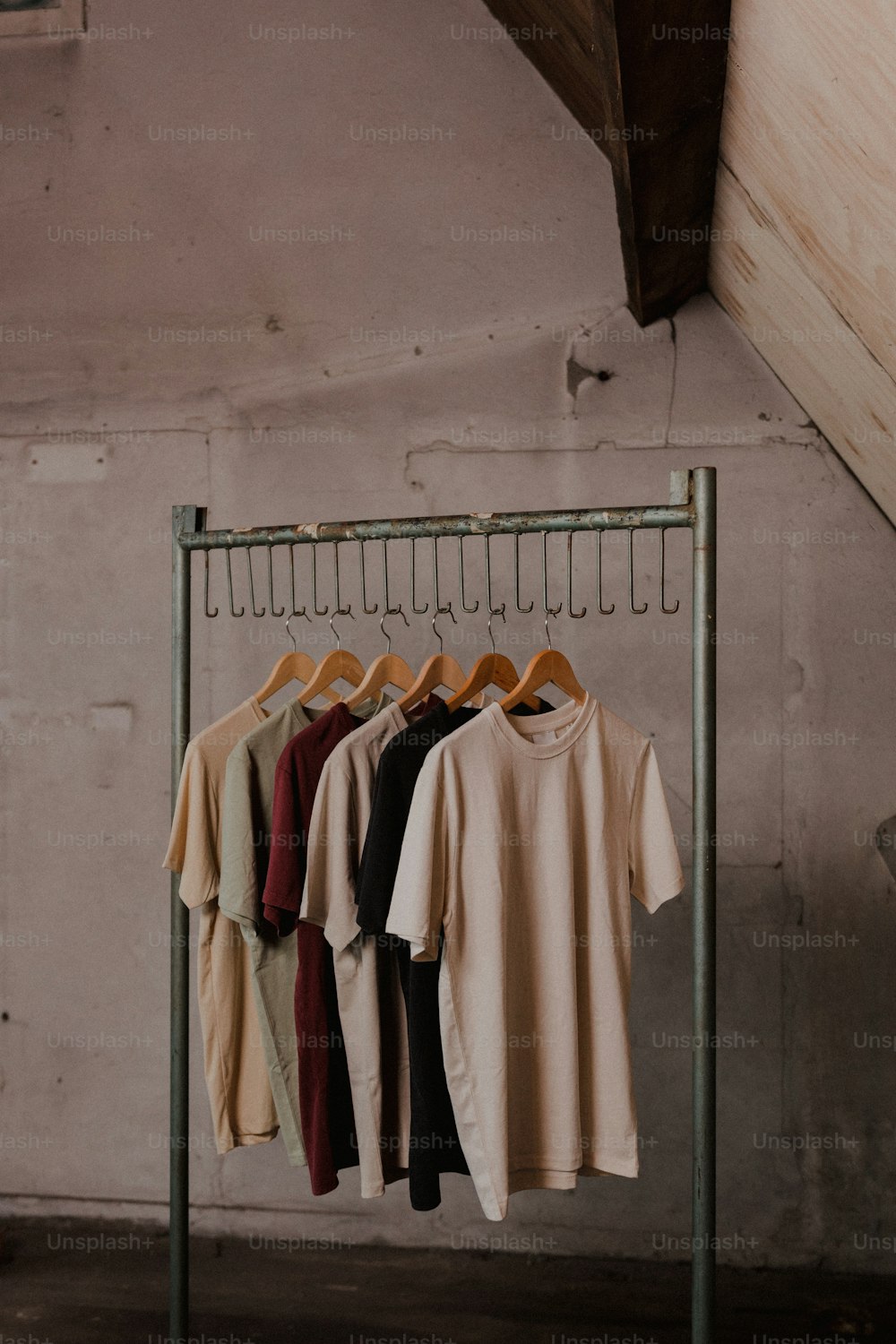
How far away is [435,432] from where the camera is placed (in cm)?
305

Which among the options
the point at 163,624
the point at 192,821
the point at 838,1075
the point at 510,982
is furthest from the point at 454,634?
the point at 838,1075

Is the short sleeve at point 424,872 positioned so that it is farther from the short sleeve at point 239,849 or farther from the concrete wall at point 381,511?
the concrete wall at point 381,511

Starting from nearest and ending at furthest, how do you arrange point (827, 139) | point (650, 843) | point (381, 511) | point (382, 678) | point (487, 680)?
point (827, 139) < point (650, 843) < point (487, 680) < point (382, 678) < point (381, 511)

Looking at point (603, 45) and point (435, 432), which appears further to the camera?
point (435, 432)

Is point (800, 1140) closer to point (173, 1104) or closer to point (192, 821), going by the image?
point (173, 1104)

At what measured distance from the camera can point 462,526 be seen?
1.99 m

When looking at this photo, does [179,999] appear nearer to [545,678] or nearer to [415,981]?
[415,981]

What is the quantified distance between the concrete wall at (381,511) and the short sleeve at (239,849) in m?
1.06

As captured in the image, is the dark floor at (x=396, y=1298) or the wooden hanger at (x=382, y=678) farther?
the dark floor at (x=396, y=1298)

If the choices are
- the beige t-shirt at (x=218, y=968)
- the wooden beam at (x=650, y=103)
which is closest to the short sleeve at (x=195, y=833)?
the beige t-shirt at (x=218, y=968)

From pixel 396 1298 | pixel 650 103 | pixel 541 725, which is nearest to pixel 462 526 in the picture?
pixel 541 725

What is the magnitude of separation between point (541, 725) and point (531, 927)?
0.35 m

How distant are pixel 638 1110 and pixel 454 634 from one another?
4.45 ft

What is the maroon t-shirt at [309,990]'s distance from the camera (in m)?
1.96
